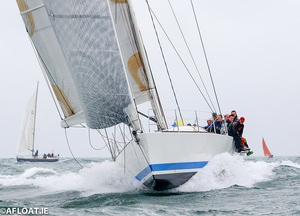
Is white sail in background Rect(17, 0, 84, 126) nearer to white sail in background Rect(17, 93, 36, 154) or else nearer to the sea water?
the sea water

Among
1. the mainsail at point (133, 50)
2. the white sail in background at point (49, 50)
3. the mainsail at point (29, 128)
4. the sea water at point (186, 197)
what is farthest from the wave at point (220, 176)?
the mainsail at point (29, 128)

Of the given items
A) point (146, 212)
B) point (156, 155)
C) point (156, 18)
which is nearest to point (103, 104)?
point (156, 155)

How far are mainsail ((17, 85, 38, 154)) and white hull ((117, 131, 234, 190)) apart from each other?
2970cm

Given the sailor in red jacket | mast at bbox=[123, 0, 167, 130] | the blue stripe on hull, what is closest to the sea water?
the blue stripe on hull

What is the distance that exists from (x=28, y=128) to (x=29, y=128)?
4.2 inches

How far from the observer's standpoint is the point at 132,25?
26.4 feet

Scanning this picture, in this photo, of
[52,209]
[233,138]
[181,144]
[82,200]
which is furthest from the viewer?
[233,138]

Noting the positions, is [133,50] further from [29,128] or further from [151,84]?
[29,128]

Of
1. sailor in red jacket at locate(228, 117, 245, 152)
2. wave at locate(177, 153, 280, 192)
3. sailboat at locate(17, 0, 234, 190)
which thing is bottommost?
wave at locate(177, 153, 280, 192)

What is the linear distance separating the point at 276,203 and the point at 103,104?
124 inches

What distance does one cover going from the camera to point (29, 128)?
38438mm

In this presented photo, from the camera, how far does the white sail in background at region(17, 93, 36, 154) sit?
1453 inches

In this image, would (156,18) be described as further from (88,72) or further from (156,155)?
(156,155)

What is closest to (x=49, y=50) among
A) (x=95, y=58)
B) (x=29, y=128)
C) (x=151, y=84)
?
(x=151, y=84)
